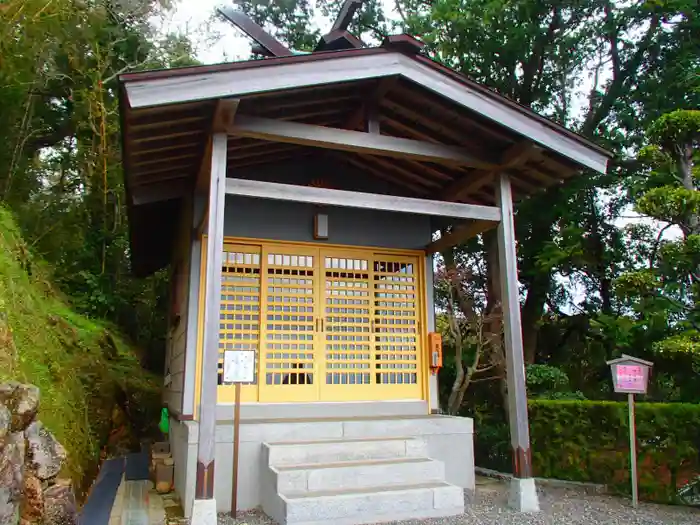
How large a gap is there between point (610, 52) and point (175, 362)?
9.98 meters

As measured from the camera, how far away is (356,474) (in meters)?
4.41

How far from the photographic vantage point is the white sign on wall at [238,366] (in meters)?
4.36

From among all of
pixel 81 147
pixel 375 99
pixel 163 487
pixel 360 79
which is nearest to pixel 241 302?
pixel 163 487

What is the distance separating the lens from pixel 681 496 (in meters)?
5.26

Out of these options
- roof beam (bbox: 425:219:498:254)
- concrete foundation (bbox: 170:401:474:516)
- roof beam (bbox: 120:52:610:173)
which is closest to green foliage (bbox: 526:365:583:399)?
concrete foundation (bbox: 170:401:474:516)

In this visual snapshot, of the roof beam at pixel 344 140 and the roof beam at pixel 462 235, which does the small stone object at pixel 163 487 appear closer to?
the roof beam at pixel 344 140

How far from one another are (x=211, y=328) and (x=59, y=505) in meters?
1.52

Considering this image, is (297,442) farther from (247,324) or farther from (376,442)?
(247,324)

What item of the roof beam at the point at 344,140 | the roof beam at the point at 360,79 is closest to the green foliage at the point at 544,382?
the roof beam at the point at 360,79

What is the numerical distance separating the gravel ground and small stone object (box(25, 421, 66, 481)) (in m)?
1.31

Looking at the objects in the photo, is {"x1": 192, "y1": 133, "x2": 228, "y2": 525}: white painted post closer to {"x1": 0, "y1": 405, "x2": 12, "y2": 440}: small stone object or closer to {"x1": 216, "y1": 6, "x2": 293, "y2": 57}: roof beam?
{"x1": 0, "y1": 405, "x2": 12, "y2": 440}: small stone object

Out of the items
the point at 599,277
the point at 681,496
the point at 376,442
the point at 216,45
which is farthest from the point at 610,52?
the point at 376,442

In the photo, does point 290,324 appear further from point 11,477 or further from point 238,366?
point 11,477

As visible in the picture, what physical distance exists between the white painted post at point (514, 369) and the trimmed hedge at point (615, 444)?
135 cm
